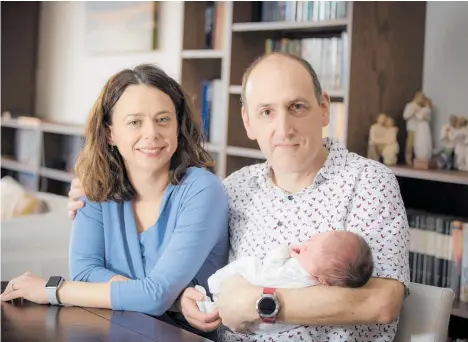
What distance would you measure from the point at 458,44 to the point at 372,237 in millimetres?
1622

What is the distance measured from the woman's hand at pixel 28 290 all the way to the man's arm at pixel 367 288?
42 cm

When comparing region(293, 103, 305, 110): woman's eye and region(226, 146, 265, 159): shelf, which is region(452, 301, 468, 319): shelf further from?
region(293, 103, 305, 110): woman's eye

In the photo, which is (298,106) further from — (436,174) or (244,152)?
(244,152)

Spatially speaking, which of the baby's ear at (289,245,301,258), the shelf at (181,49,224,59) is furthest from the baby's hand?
the shelf at (181,49,224,59)

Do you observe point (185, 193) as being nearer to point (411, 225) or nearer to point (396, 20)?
point (411, 225)

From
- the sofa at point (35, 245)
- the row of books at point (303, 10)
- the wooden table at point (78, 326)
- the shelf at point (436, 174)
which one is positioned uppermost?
the row of books at point (303, 10)

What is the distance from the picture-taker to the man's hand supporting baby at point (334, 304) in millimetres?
1518

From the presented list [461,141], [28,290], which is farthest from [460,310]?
[28,290]

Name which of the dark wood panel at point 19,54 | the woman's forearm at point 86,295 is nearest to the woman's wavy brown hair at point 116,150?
the woman's forearm at point 86,295

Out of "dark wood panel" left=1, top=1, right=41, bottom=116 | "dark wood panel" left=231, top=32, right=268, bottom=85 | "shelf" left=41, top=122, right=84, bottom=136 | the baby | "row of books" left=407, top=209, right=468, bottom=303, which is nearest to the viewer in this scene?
the baby

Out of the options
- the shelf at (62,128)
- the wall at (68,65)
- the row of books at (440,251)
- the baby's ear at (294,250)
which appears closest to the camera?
the baby's ear at (294,250)

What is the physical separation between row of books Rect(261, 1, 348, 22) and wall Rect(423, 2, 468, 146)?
0.38 metres

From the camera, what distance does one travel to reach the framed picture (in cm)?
430

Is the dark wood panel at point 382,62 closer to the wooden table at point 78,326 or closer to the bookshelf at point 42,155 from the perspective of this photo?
the wooden table at point 78,326
